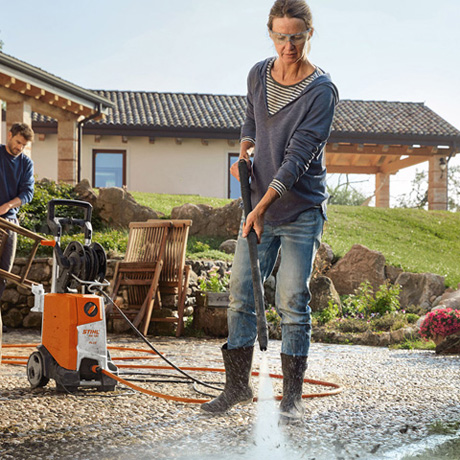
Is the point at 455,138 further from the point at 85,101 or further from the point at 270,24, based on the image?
the point at 270,24

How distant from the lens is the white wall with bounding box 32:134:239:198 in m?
20.6

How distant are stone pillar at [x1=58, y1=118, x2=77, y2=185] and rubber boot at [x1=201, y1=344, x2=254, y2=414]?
12.3 metres

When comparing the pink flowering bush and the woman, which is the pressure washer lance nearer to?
the woman

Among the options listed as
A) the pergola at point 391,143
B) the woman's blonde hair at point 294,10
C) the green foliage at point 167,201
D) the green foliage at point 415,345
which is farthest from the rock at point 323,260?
the pergola at point 391,143

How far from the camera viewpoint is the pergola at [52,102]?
13.2 m

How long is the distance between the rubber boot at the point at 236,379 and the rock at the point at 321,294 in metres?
6.22

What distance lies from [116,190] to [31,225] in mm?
1793

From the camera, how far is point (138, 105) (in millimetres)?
22125

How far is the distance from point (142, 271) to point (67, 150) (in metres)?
8.19

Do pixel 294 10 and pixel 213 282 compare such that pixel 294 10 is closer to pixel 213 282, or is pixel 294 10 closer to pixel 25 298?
pixel 213 282

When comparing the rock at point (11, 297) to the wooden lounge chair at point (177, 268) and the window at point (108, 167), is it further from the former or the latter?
the window at point (108, 167)

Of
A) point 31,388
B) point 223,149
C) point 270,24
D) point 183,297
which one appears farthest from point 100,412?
point 223,149

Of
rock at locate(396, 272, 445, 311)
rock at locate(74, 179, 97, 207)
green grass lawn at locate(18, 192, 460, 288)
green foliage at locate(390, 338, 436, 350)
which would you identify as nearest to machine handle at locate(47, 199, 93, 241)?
green foliage at locate(390, 338, 436, 350)

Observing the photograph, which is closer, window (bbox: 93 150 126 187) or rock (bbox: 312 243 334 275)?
rock (bbox: 312 243 334 275)
